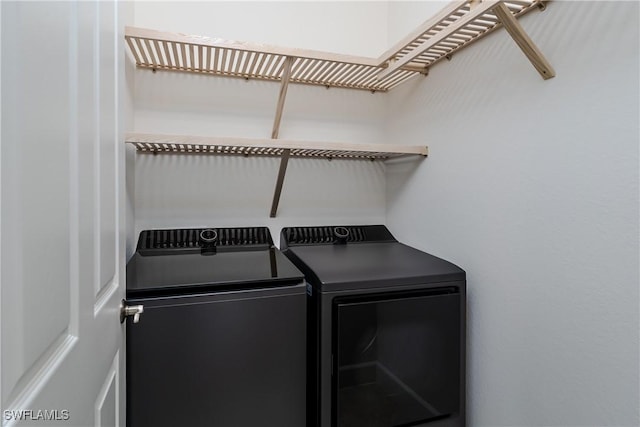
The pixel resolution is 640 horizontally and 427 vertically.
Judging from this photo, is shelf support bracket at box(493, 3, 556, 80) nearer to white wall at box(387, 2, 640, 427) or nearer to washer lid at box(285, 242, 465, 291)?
white wall at box(387, 2, 640, 427)

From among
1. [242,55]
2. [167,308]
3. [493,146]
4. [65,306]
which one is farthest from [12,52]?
[493,146]

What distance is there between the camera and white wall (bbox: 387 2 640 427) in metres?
0.94

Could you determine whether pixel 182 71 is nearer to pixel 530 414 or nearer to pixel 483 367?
pixel 483 367

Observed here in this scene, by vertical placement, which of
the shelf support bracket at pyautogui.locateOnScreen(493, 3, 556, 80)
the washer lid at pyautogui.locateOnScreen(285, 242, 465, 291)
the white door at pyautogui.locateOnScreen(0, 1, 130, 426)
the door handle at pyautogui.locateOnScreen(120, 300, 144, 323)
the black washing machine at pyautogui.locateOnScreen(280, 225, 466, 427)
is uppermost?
the shelf support bracket at pyautogui.locateOnScreen(493, 3, 556, 80)

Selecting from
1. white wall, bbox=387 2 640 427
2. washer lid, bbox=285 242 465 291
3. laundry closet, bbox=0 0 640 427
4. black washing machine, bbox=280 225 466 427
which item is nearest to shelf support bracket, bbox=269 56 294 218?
laundry closet, bbox=0 0 640 427

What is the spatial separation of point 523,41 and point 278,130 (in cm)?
118

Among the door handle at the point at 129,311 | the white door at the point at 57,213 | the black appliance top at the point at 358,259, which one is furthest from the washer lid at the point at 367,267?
the white door at the point at 57,213

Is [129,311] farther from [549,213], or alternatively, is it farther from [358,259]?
[549,213]

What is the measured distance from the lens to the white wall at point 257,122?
1.73 metres

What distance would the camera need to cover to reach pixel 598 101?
99cm

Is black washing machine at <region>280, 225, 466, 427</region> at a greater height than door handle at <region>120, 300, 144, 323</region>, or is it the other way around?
door handle at <region>120, 300, 144, 323</region>

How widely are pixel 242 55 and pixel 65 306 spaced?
1309mm

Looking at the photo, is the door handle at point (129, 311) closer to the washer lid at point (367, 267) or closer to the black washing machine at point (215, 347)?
the black washing machine at point (215, 347)

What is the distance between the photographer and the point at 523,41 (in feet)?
3.50
